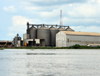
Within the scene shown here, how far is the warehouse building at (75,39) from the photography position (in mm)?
139875

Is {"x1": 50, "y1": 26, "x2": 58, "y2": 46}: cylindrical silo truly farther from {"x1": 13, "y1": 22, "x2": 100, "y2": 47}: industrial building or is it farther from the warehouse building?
the warehouse building

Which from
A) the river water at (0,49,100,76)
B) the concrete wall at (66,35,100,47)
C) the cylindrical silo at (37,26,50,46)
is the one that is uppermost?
the cylindrical silo at (37,26,50,46)

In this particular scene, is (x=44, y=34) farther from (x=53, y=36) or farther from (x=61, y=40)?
(x=61, y=40)

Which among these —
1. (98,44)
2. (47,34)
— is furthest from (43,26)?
(98,44)

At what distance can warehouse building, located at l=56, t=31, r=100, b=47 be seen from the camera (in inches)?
5507

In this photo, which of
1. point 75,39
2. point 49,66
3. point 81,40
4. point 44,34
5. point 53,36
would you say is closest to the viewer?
point 49,66

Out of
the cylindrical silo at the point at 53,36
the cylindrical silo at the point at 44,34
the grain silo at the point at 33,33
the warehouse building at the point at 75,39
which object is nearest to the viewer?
the warehouse building at the point at 75,39

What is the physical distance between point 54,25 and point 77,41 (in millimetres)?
39285

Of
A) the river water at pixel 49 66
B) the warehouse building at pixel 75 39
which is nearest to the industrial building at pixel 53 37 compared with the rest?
the warehouse building at pixel 75 39

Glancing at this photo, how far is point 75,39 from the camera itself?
142250 millimetres

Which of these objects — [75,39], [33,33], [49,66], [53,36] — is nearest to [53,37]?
[53,36]

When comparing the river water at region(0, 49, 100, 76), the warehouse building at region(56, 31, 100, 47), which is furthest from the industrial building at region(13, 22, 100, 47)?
the river water at region(0, 49, 100, 76)

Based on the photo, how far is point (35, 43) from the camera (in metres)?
159

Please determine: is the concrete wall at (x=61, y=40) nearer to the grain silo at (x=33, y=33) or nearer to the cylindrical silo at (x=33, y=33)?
the grain silo at (x=33, y=33)
